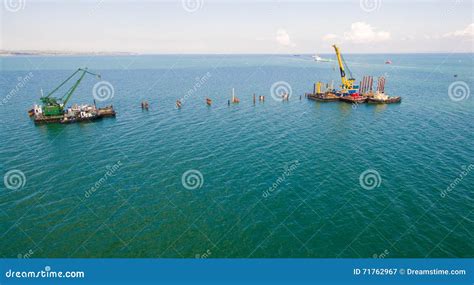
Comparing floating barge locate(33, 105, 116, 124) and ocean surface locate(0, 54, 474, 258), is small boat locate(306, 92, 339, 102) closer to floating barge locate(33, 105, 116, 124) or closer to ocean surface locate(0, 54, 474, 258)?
ocean surface locate(0, 54, 474, 258)

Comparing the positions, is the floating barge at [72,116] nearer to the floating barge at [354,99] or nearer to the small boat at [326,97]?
the small boat at [326,97]

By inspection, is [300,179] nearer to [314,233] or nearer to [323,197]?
[323,197]

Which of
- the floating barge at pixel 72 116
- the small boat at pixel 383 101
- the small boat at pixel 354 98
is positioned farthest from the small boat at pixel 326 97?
the floating barge at pixel 72 116

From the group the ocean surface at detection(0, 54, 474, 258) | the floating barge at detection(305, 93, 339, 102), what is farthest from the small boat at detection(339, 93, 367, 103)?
the ocean surface at detection(0, 54, 474, 258)

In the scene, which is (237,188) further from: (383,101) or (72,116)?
(383,101)

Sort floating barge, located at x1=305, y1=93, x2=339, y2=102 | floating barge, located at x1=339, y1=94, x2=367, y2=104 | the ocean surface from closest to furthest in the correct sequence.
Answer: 1. the ocean surface
2. floating barge, located at x1=339, y1=94, x2=367, y2=104
3. floating barge, located at x1=305, y1=93, x2=339, y2=102

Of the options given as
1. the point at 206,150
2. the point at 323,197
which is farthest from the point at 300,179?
the point at 206,150

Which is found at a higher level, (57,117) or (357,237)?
(57,117)

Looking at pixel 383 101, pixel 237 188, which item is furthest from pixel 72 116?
pixel 383 101
